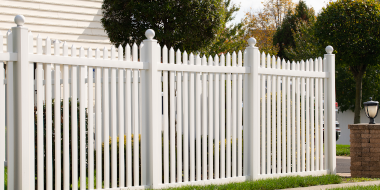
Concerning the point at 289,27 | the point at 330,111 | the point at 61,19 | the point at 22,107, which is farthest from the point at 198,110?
the point at 289,27

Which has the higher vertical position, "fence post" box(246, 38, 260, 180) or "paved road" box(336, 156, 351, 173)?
"fence post" box(246, 38, 260, 180)

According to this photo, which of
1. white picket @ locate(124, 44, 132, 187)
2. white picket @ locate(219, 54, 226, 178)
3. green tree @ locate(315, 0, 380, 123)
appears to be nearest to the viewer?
white picket @ locate(124, 44, 132, 187)

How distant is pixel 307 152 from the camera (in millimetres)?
6160

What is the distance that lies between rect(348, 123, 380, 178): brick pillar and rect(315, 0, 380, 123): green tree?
4.78 m

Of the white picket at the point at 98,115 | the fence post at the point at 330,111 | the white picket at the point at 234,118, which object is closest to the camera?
the white picket at the point at 98,115

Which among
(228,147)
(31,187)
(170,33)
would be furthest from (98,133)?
(170,33)

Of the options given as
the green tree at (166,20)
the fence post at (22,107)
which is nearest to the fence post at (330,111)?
the green tree at (166,20)

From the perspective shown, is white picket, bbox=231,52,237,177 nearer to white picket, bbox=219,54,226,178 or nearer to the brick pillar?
white picket, bbox=219,54,226,178

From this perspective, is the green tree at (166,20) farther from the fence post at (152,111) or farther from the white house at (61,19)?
the white house at (61,19)

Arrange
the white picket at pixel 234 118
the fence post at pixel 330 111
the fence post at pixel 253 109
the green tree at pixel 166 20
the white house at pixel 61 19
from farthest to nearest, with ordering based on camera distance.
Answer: the white house at pixel 61 19 → the green tree at pixel 166 20 → the fence post at pixel 330 111 → the fence post at pixel 253 109 → the white picket at pixel 234 118

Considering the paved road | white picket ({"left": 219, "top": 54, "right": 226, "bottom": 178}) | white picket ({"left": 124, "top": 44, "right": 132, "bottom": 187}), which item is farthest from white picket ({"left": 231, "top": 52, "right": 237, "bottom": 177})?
the paved road

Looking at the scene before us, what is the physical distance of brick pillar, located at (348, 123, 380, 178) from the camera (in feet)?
22.5

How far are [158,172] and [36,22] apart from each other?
5770 mm

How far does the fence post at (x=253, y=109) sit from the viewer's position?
542 cm
